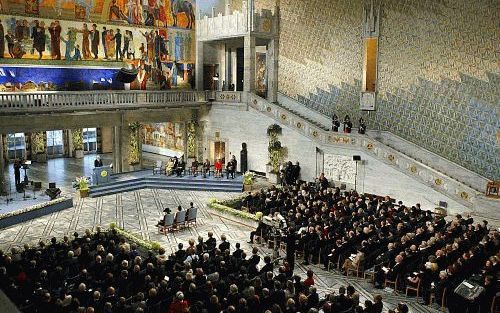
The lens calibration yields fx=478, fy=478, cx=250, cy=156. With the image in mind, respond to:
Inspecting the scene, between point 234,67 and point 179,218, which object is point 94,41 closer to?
point 234,67

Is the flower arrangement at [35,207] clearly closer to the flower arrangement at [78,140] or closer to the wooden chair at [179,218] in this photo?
the wooden chair at [179,218]

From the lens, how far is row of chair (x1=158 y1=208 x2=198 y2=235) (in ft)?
54.3

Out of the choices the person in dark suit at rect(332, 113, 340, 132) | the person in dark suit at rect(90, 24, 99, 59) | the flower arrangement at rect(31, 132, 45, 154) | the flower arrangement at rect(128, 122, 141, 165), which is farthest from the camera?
the flower arrangement at rect(31, 132, 45, 154)

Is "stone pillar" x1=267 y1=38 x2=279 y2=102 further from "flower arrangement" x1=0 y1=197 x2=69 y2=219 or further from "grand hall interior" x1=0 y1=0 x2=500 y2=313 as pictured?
"flower arrangement" x1=0 y1=197 x2=69 y2=219

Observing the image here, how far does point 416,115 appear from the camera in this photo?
22562 millimetres

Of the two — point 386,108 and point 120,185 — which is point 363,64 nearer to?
point 386,108

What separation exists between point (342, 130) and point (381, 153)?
13.5 feet

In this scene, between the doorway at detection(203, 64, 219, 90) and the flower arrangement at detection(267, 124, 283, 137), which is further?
the doorway at detection(203, 64, 219, 90)

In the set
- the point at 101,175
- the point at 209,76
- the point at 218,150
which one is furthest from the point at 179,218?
the point at 209,76

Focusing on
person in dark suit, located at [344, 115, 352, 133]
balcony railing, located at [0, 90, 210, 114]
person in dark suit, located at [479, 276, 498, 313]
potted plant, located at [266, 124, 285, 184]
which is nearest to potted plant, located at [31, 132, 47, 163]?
balcony railing, located at [0, 90, 210, 114]

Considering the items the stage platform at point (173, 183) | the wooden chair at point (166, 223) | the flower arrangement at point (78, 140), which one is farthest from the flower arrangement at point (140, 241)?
the flower arrangement at point (78, 140)

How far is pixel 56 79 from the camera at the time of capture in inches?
902

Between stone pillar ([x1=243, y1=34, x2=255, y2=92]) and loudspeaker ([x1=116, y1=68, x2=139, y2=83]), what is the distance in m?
5.86

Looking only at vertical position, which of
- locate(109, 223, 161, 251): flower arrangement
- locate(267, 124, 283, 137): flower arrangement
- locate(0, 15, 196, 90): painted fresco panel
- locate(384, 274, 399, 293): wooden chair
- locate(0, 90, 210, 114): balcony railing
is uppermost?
locate(0, 15, 196, 90): painted fresco panel
